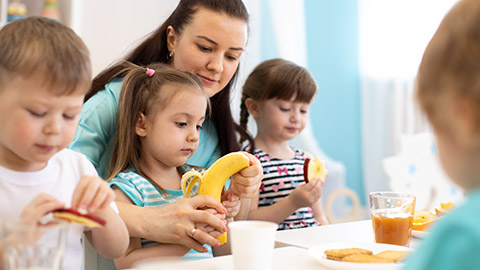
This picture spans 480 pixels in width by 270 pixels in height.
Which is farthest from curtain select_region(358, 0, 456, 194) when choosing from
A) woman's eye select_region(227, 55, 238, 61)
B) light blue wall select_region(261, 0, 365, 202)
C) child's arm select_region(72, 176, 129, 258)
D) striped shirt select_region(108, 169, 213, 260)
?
child's arm select_region(72, 176, 129, 258)

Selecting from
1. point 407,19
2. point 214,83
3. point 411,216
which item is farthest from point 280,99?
point 407,19

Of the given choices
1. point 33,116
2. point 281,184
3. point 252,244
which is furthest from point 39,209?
point 281,184

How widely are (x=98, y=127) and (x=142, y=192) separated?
11.8 inches

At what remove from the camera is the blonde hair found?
54 cm

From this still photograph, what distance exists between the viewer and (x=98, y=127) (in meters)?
1.64

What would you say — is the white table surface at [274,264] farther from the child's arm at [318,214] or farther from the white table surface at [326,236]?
the child's arm at [318,214]

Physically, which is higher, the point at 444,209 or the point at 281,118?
the point at 281,118

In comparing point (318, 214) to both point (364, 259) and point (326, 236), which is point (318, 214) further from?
point (364, 259)

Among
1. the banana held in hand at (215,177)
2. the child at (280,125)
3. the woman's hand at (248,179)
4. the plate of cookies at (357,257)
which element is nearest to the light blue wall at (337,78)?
the child at (280,125)

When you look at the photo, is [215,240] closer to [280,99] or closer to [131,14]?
[280,99]

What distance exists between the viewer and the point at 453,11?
1.92 ft

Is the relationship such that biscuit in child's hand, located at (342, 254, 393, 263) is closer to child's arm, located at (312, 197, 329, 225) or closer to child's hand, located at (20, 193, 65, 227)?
child's hand, located at (20, 193, 65, 227)

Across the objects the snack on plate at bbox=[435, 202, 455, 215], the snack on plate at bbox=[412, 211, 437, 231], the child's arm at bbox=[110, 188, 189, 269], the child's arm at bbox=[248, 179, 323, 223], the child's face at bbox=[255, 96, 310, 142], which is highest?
the child's face at bbox=[255, 96, 310, 142]

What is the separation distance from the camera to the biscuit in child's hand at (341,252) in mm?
1046
